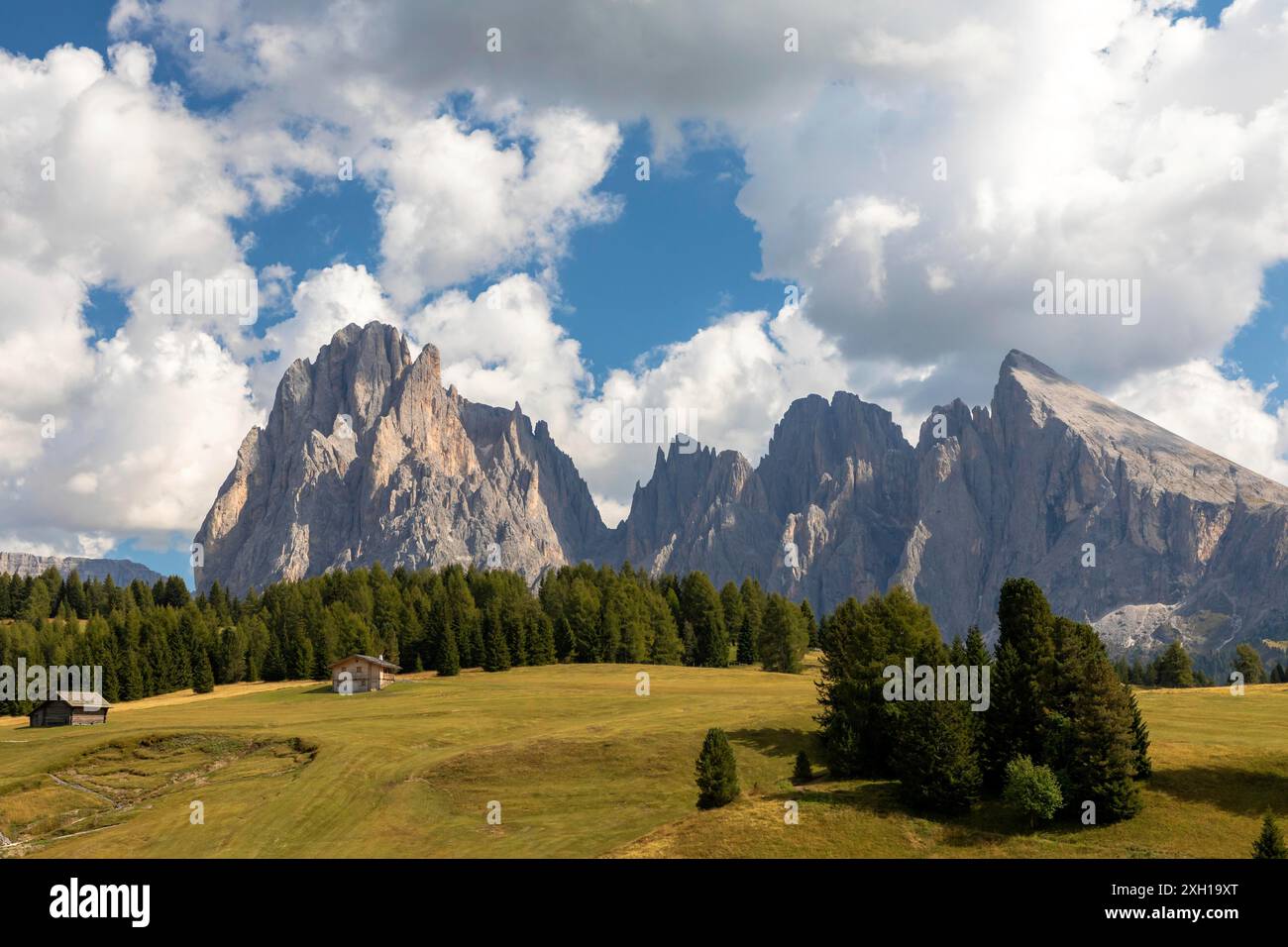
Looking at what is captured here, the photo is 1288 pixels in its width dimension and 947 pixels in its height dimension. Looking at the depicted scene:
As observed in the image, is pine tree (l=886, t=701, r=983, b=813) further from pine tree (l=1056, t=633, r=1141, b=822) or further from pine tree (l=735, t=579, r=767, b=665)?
pine tree (l=735, t=579, r=767, b=665)

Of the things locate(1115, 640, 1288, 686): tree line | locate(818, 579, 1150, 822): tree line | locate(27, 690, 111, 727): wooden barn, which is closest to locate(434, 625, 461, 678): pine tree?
locate(27, 690, 111, 727): wooden barn

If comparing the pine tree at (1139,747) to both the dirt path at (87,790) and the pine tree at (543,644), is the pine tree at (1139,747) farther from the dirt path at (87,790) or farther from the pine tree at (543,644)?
the pine tree at (543,644)

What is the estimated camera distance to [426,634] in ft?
422

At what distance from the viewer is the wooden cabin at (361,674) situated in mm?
108319

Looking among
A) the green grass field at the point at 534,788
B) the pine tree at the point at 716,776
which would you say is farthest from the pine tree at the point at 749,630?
the pine tree at the point at 716,776

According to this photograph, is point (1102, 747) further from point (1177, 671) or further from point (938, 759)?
point (1177, 671)

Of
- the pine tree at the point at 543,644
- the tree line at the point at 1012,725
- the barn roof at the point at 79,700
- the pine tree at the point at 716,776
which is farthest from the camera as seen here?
the pine tree at the point at 543,644

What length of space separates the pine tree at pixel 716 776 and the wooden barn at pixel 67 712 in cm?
6878

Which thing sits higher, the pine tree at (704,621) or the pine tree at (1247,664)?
the pine tree at (704,621)

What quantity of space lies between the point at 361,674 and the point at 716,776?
72941 millimetres

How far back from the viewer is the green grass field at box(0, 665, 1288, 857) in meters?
42.1
